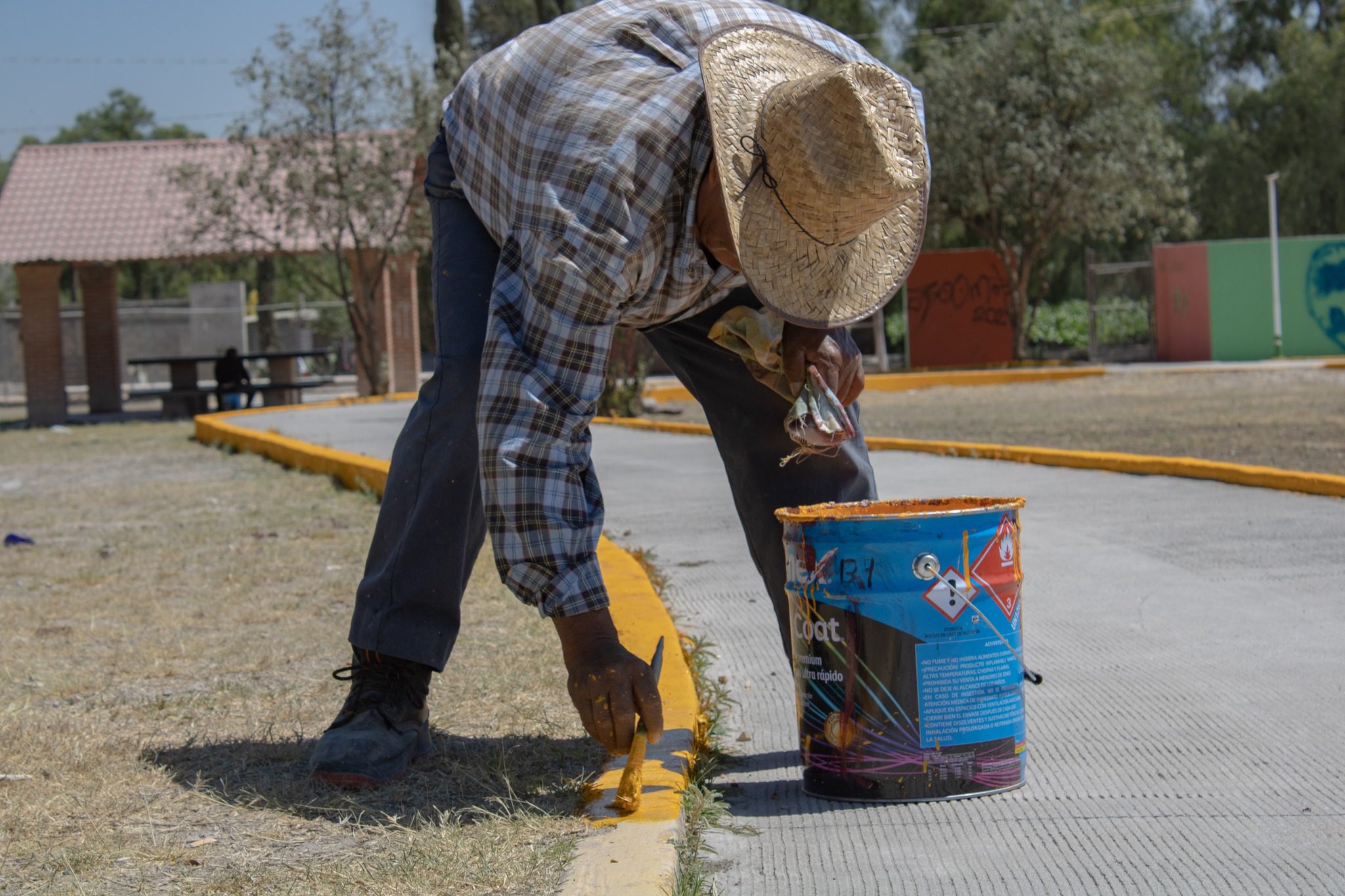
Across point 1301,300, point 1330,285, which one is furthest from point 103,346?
point 1330,285

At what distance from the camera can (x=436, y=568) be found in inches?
117

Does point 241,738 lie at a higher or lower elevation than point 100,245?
lower

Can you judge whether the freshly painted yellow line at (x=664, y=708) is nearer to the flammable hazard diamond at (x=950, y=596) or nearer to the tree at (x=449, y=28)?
the flammable hazard diamond at (x=950, y=596)

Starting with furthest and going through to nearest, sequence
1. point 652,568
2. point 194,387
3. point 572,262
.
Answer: point 194,387
point 652,568
point 572,262

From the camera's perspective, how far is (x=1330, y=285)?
2869cm

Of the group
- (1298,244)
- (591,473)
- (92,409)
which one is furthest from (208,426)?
(1298,244)

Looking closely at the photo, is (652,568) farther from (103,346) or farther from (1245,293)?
(1245,293)

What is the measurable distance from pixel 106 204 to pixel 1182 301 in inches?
833

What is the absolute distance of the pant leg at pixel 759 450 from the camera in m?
3.05

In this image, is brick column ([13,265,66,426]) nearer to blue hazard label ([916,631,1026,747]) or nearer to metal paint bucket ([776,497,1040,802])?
metal paint bucket ([776,497,1040,802])

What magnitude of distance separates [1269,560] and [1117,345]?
26063 mm

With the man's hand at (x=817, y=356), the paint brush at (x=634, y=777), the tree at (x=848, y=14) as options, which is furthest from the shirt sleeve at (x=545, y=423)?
the tree at (x=848, y=14)

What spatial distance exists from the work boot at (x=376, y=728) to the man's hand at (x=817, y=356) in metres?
1.03

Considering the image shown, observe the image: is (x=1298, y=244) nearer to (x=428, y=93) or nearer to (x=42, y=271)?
(x=428, y=93)
